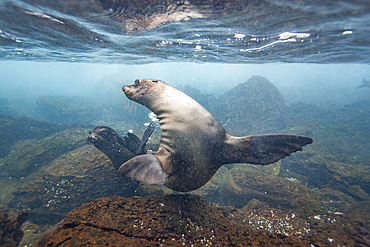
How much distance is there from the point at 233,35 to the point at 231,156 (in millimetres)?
8076

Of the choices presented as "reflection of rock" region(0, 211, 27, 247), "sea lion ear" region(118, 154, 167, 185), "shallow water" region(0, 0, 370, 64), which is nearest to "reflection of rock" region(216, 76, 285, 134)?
"shallow water" region(0, 0, 370, 64)

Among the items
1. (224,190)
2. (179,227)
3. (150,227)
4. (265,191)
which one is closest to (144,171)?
(150,227)

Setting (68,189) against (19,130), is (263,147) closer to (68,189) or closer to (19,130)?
(68,189)

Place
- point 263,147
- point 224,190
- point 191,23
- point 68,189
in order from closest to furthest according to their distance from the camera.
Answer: point 263,147
point 68,189
point 224,190
point 191,23

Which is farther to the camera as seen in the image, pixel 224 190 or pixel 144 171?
pixel 224 190

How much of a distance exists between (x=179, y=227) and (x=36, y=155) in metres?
9.13

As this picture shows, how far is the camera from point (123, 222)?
2377 millimetres

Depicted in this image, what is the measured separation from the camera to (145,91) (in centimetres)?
323

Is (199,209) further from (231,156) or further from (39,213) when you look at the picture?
(39,213)

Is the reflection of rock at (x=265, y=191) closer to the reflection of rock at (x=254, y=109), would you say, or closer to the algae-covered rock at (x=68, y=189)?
the algae-covered rock at (x=68, y=189)

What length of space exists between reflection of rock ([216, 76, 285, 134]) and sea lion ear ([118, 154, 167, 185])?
43.9ft

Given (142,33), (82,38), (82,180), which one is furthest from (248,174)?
(82,38)

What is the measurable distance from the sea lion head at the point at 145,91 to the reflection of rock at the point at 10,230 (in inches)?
108

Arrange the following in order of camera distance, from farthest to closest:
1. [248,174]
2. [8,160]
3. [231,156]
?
1. [8,160]
2. [248,174]
3. [231,156]
